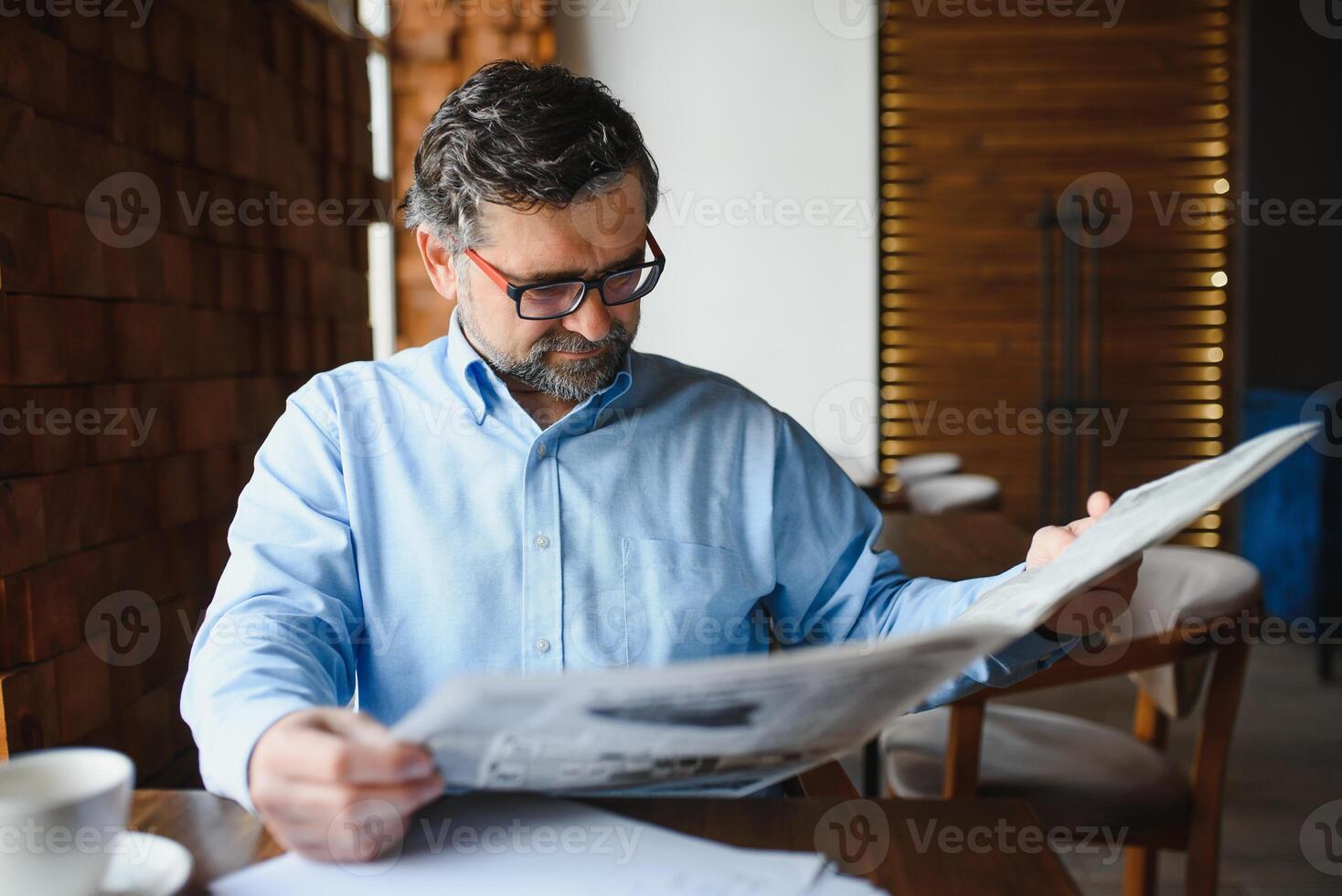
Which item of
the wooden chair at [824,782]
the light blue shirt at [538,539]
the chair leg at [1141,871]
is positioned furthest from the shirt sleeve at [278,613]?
the chair leg at [1141,871]

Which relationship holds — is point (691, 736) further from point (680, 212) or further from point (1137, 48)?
point (1137, 48)

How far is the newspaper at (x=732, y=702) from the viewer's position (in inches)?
24.8

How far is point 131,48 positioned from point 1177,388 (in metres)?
4.58

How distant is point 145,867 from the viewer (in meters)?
0.74

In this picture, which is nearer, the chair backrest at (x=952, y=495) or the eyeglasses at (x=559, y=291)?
the eyeglasses at (x=559, y=291)

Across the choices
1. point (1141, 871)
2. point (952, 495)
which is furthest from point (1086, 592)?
point (952, 495)

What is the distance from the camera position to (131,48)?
4.80 ft

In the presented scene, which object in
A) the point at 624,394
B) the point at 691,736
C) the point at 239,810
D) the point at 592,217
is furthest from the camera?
the point at 624,394

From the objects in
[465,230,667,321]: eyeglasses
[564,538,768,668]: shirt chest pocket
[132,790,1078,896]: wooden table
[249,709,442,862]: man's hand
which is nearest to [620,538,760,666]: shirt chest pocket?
[564,538,768,668]: shirt chest pocket

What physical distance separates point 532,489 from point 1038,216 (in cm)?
406

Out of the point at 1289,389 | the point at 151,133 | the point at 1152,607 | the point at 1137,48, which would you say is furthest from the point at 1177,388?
the point at 151,133

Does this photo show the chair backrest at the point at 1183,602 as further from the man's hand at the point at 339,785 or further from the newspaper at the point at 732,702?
the man's hand at the point at 339,785

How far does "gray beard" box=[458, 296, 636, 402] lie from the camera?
1312 mm

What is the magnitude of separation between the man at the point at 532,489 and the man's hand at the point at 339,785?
1.25ft
